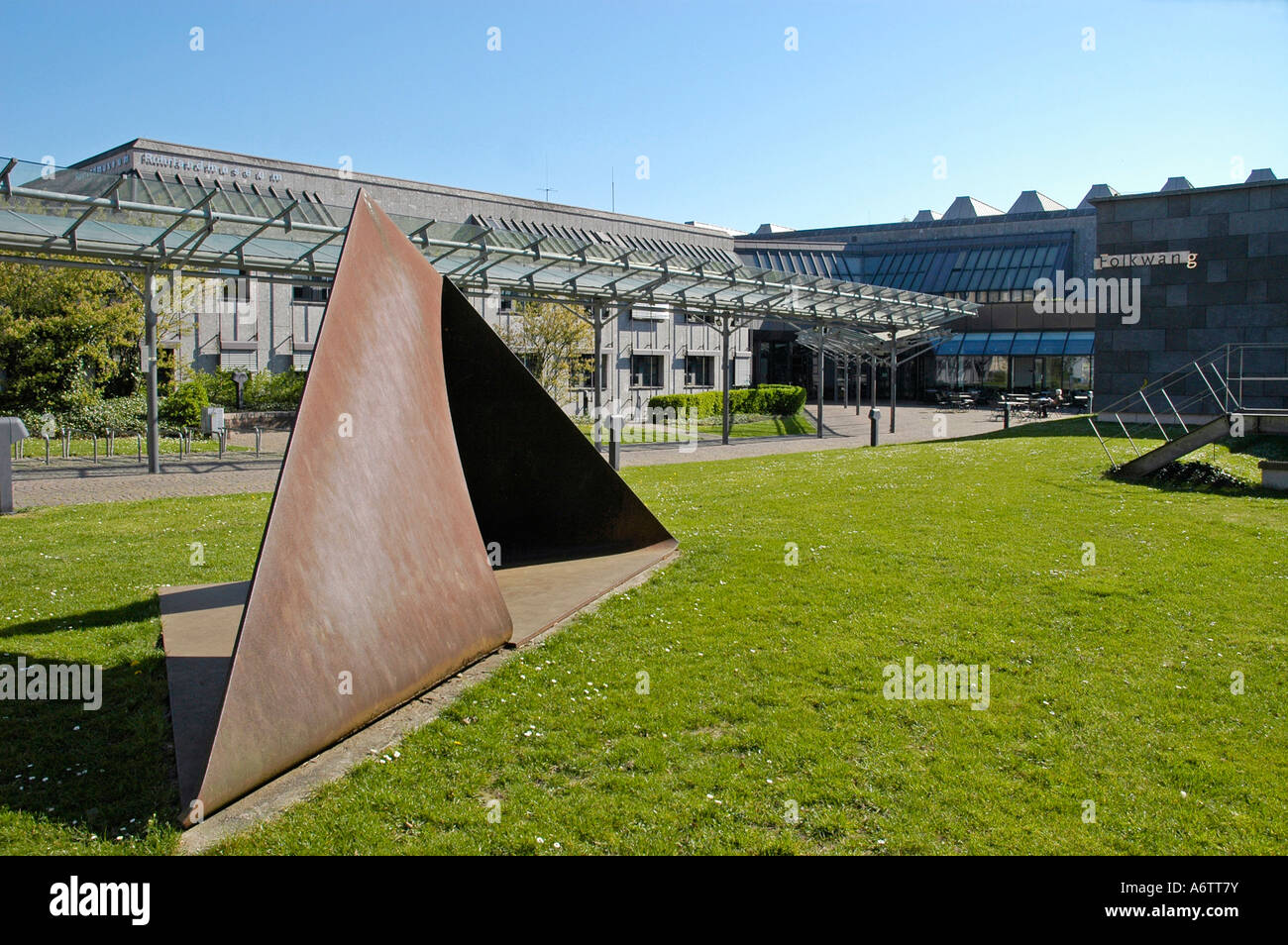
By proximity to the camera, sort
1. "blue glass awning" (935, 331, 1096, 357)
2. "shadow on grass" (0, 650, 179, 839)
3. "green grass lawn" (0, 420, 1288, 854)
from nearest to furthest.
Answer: "green grass lawn" (0, 420, 1288, 854), "shadow on grass" (0, 650, 179, 839), "blue glass awning" (935, 331, 1096, 357)

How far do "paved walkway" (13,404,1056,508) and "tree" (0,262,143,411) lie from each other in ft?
14.1

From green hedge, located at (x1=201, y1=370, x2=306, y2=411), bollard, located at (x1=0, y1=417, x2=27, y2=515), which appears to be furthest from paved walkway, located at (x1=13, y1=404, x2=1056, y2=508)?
green hedge, located at (x1=201, y1=370, x2=306, y2=411)

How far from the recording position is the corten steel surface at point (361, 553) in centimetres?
491

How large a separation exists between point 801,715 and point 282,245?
1713 centimetres

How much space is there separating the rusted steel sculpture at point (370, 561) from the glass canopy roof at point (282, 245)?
319 inches

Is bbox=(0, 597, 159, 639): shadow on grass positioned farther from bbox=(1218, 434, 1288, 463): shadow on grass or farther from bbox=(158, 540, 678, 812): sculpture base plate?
bbox=(1218, 434, 1288, 463): shadow on grass

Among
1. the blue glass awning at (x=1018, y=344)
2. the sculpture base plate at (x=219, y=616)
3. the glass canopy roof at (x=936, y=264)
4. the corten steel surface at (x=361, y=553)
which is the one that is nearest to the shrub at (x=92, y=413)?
the sculpture base plate at (x=219, y=616)

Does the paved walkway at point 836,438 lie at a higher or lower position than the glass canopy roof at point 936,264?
lower

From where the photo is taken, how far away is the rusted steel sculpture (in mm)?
4957

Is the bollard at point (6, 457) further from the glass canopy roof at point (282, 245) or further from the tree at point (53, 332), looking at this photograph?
the tree at point (53, 332)

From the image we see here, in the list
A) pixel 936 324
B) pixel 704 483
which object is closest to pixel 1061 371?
pixel 936 324

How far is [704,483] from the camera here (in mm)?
16547
